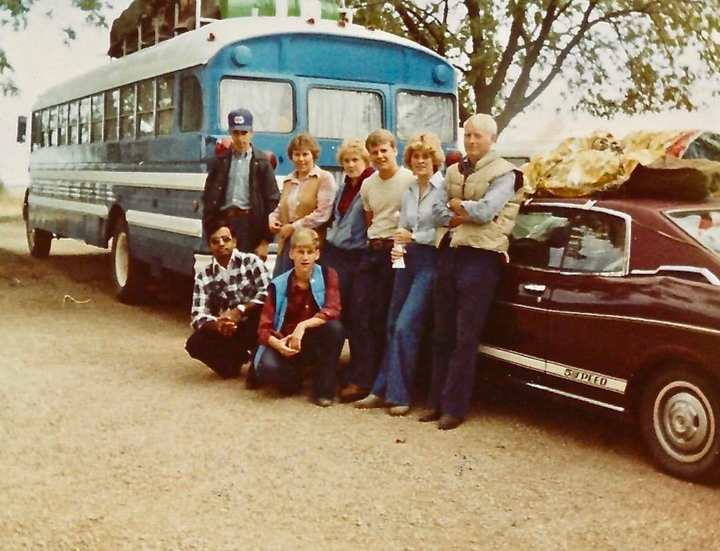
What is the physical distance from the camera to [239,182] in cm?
906

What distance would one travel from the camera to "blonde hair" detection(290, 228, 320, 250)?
7311 millimetres

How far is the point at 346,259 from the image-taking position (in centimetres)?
767

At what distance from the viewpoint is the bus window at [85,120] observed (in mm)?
A: 14445

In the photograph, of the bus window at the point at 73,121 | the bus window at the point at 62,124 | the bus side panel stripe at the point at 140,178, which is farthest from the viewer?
the bus window at the point at 62,124

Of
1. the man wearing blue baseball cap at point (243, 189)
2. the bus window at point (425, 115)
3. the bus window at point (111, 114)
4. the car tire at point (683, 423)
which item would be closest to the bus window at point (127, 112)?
the bus window at point (111, 114)

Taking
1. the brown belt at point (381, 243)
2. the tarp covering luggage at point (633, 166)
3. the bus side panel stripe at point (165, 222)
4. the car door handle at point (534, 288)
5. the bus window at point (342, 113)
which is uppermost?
the bus window at point (342, 113)

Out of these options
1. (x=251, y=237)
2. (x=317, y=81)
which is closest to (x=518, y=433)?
(x=251, y=237)

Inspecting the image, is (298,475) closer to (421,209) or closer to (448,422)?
(448,422)

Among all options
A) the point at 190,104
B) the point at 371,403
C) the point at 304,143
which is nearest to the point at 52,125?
the point at 190,104

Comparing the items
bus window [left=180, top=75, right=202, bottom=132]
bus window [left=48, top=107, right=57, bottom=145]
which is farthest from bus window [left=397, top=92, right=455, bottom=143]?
bus window [left=48, top=107, right=57, bottom=145]

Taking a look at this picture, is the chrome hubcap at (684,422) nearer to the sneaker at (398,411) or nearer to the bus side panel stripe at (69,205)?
the sneaker at (398,411)

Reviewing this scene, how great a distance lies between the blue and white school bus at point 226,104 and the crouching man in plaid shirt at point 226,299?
2.20 metres

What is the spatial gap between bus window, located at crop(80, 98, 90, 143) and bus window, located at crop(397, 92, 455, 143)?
5.32m

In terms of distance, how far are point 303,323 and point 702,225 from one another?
2.78 m
